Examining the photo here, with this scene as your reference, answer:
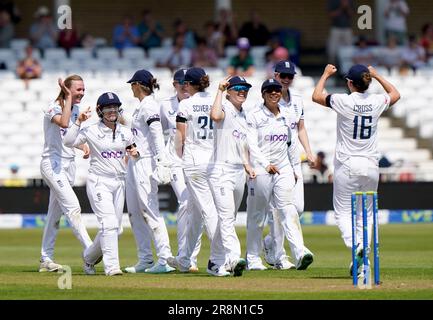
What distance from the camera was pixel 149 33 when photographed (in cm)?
2673

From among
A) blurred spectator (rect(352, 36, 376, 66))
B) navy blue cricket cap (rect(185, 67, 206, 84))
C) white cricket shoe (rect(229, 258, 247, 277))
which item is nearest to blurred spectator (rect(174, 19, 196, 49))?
blurred spectator (rect(352, 36, 376, 66))

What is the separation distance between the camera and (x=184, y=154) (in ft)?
40.4

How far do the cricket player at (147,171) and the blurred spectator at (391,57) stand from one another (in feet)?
47.4

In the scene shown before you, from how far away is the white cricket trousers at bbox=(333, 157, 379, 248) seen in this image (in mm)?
12117

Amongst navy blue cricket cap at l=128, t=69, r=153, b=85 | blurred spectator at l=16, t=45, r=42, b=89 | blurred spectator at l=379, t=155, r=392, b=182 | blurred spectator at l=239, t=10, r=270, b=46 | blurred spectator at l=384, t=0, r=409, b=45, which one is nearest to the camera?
navy blue cricket cap at l=128, t=69, r=153, b=85

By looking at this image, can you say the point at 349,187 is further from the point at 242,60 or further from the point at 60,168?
the point at 242,60

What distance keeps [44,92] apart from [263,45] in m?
4.91

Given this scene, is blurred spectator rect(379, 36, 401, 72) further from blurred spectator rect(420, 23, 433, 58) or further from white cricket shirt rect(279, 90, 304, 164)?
white cricket shirt rect(279, 90, 304, 164)

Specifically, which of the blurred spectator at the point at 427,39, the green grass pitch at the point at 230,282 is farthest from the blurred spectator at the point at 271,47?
the green grass pitch at the point at 230,282

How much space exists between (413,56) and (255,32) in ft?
10.6

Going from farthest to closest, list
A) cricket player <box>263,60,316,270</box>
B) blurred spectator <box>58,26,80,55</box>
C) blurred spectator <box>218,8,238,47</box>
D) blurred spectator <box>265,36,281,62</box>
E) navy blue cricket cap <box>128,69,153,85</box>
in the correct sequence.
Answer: blurred spectator <box>218,8,238,47</box>, blurred spectator <box>58,26,80,55</box>, blurred spectator <box>265,36,281,62</box>, cricket player <box>263,60,316,270</box>, navy blue cricket cap <box>128,69,153,85</box>

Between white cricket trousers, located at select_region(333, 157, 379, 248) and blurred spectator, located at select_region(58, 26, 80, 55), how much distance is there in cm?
1458

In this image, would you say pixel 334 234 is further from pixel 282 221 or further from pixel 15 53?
pixel 15 53
